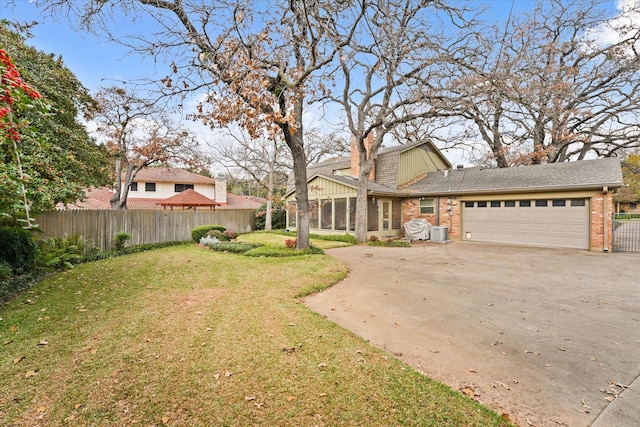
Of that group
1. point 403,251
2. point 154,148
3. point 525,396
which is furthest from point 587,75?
point 154,148

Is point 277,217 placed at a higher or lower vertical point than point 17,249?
higher

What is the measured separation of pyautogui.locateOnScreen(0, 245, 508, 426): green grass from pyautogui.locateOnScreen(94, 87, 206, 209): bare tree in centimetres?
1367

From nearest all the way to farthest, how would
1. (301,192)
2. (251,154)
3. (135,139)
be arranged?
1. (301,192)
2. (135,139)
3. (251,154)

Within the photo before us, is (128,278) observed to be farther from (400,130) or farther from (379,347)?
(400,130)

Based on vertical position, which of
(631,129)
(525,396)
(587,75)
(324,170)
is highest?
(587,75)

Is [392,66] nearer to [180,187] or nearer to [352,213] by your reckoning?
[352,213]

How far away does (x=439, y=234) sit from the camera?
13.4 meters

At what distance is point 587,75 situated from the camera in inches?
597

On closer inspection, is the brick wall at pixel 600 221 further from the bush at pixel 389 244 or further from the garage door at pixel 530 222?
the bush at pixel 389 244

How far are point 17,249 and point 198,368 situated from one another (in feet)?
20.4

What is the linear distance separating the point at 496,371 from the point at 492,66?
8974 mm

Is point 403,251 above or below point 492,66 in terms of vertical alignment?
below

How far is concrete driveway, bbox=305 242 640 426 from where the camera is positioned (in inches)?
97.2

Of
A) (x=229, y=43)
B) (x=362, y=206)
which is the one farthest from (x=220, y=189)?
(x=229, y=43)
